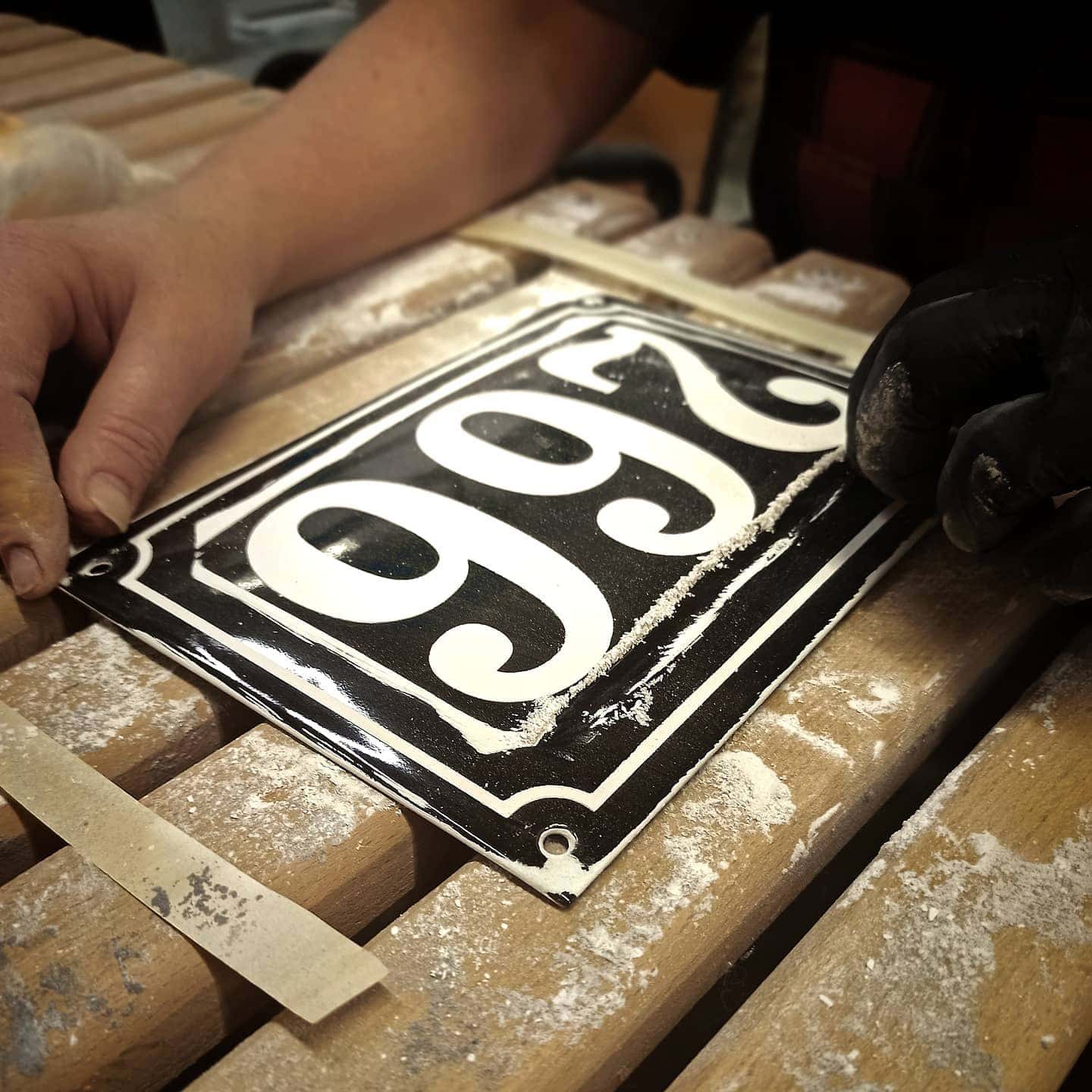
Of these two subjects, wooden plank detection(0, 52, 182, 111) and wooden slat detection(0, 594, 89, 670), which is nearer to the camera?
wooden slat detection(0, 594, 89, 670)

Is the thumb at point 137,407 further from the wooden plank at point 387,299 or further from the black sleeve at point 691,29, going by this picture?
the black sleeve at point 691,29

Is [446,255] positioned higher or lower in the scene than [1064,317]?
lower

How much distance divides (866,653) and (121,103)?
1183 mm

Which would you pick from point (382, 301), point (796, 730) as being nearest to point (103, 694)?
point (796, 730)

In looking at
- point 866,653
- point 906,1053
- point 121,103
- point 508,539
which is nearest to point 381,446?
point 508,539

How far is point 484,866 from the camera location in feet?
1.49

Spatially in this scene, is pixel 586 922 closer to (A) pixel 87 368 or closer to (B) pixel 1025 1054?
(B) pixel 1025 1054

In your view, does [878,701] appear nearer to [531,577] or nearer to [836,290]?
[531,577]

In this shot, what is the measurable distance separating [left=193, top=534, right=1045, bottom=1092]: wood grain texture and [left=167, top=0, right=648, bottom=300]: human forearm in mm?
621

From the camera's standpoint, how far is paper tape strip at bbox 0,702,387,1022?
15.7 inches

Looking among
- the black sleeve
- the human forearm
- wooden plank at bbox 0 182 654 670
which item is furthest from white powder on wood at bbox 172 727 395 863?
the black sleeve

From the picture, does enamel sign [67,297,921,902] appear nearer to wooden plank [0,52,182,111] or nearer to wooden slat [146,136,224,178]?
wooden slat [146,136,224,178]

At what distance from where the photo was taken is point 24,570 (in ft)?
1.88

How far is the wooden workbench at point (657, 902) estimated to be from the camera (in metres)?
0.39
